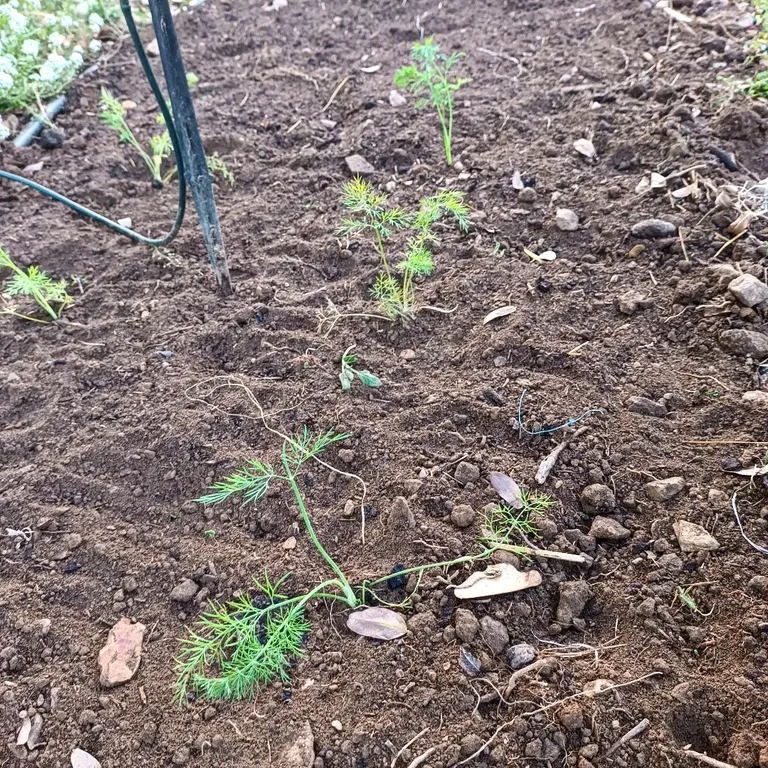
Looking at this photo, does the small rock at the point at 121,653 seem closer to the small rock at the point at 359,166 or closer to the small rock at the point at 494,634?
the small rock at the point at 494,634

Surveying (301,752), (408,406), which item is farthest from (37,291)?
(301,752)

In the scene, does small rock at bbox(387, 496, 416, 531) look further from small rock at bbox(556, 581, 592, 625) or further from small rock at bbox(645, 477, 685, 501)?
small rock at bbox(645, 477, 685, 501)

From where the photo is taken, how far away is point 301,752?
1367 mm

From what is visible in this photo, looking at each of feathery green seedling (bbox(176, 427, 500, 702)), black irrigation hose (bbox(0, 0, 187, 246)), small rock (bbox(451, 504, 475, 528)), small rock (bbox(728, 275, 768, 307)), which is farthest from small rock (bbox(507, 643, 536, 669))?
black irrigation hose (bbox(0, 0, 187, 246))

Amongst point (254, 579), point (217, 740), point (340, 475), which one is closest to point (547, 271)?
point (340, 475)

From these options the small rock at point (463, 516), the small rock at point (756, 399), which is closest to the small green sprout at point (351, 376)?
the small rock at point (463, 516)

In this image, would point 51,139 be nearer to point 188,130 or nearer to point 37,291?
point 37,291

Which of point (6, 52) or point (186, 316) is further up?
point (6, 52)

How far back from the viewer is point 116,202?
2912mm

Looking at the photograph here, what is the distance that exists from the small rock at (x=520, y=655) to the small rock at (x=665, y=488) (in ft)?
1.91

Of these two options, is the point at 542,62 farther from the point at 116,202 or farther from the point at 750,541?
the point at 750,541

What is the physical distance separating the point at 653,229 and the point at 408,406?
1278mm

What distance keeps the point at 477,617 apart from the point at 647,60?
3.18 m

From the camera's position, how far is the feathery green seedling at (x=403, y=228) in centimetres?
230
